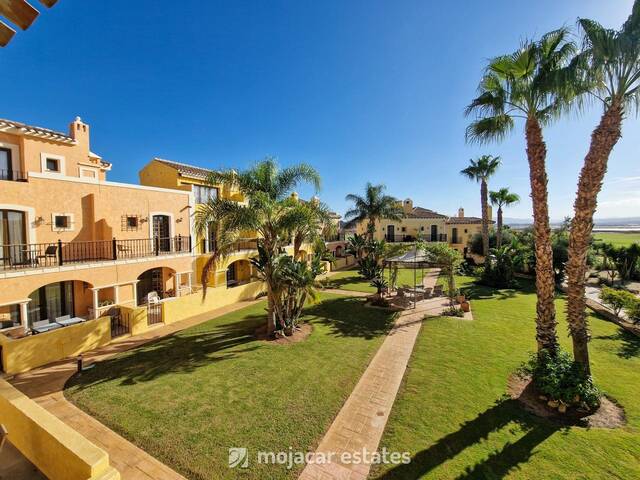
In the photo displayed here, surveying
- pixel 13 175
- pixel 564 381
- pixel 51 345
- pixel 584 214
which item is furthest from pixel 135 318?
pixel 584 214

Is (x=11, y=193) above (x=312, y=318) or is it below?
above

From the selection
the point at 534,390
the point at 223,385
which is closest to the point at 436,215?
the point at 534,390

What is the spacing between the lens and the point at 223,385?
28.3 ft

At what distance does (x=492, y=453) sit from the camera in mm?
5855

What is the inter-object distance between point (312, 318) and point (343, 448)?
9.35 meters

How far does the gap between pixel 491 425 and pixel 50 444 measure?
30.7ft

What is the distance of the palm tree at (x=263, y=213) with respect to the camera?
11938 millimetres

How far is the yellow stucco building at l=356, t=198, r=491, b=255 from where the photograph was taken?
4375 centimetres

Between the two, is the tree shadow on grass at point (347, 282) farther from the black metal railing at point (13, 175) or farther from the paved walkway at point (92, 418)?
the black metal railing at point (13, 175)

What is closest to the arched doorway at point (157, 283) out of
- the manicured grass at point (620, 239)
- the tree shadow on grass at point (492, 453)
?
the tree shadow on grass at point (492, 453)

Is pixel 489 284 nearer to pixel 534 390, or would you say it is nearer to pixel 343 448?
pixel 534 390

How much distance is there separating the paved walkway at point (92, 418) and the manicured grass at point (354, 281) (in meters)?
13.4

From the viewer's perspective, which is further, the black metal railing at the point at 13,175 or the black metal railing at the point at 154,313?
the black metal railing at the point at 154,313

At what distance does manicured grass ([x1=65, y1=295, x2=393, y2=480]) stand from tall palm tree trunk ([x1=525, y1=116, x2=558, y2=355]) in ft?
19.3
